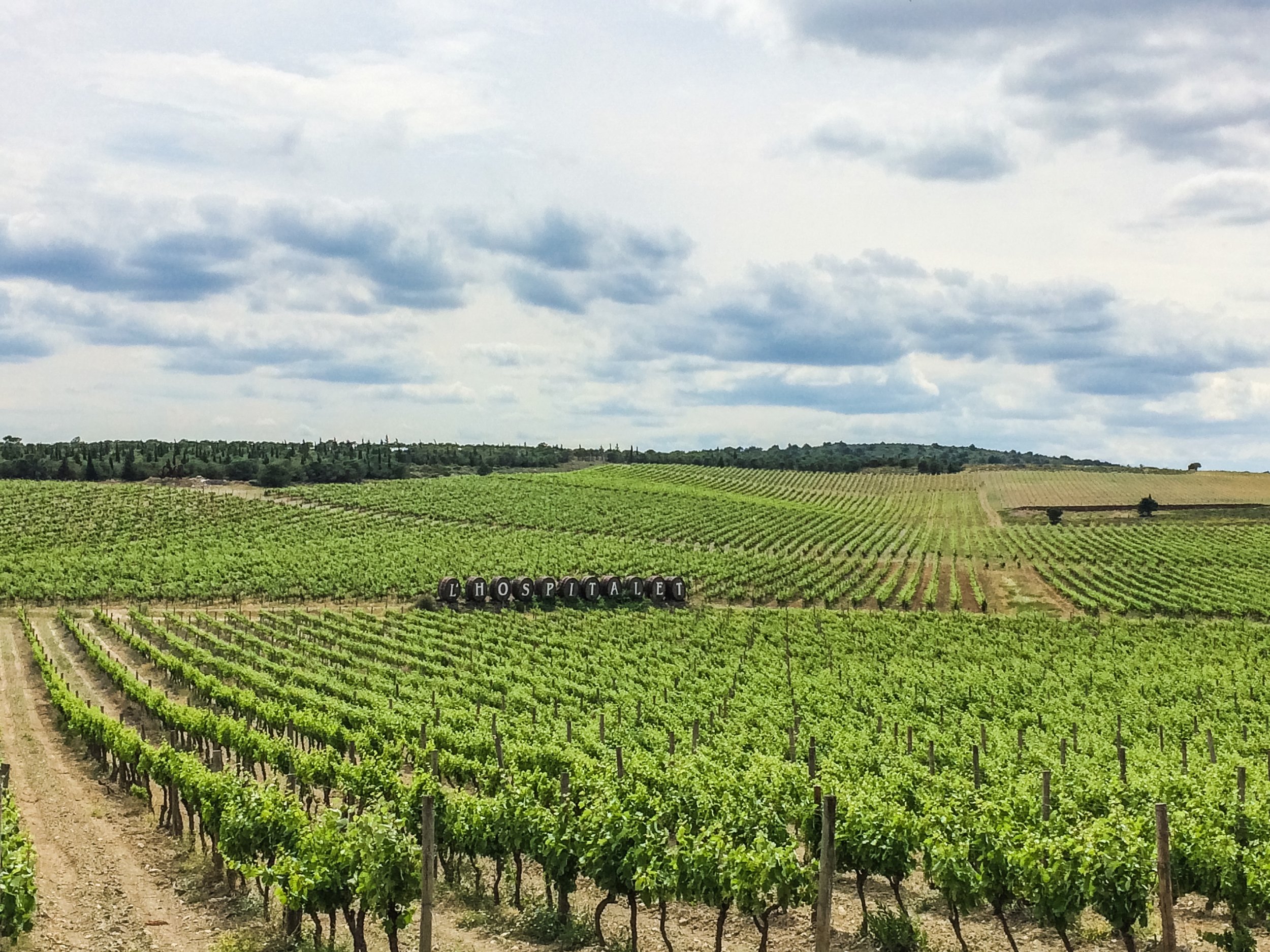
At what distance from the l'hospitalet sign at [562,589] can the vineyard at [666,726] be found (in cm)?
146

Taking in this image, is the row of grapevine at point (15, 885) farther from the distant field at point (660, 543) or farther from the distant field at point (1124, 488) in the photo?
the distant field at point (1124, 488)

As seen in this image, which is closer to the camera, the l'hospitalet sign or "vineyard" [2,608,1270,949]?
"vineyard" [2,608,1270,949]

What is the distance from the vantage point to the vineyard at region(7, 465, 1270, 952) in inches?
536

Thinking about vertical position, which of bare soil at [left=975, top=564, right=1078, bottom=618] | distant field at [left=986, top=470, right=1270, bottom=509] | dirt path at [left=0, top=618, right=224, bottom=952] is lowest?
bare soil at [left=975, top=564, right=1078, bottom=618]

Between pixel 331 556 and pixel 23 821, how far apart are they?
56177mm

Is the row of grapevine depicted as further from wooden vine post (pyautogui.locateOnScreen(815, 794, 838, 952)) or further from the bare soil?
the bare soil

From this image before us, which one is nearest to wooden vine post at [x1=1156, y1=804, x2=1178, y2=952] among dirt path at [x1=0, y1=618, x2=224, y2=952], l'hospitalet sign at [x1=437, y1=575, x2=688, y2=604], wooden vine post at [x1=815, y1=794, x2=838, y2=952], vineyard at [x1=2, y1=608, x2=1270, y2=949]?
vineyard at [x1=2, y1=608, x2=1270, y2=949]

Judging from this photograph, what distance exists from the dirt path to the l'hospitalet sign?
33211mm

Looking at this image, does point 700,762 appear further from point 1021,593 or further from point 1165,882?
point 1021,593

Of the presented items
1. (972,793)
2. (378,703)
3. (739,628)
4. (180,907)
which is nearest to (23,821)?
(180,907)

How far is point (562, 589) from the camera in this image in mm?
64688

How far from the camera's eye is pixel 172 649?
45625 mm

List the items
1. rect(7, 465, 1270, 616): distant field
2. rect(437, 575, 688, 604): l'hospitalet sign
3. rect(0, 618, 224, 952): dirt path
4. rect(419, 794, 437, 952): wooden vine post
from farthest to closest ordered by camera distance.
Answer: rect(7, 465, 1270, 616): distant field
rect(437, 575, 688, 604): l'hospitalet sign
rect(0, 618, 224, 952): dirt path
rect(419, 794, 437, 952): wooden vine post

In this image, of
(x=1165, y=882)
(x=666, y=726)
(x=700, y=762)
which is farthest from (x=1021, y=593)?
(x=1165, y=882)
